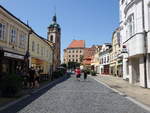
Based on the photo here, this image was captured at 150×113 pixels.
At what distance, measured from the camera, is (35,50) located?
30344 millimetres

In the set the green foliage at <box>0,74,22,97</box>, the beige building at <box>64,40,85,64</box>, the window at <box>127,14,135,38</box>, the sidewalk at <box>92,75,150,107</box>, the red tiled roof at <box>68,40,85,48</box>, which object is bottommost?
the sidewalk at <box>92,75,150,107</box>

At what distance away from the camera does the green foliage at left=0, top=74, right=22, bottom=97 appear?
1072 centimetres

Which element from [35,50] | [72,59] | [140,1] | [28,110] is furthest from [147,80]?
[72,59]

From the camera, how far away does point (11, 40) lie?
781 inches

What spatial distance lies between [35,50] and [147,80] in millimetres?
18731

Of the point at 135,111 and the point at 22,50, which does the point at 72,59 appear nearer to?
the point at 22,50

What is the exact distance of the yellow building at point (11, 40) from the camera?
688 inches

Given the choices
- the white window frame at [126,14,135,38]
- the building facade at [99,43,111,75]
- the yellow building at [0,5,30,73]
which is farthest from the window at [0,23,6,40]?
the building facade at [99,43,111,75]

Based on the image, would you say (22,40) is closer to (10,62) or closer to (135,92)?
(10,62)

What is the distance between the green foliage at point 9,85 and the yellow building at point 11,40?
6283 millimetres

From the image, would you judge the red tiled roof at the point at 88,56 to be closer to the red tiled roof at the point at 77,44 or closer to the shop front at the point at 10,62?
the red tiled roof at the point at 77,44

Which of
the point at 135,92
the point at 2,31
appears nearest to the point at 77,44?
the point at 2,31

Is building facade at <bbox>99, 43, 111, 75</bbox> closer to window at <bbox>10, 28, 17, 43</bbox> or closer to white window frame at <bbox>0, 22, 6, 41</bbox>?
window at <bbox>10, 28, 17, 43</bbox>

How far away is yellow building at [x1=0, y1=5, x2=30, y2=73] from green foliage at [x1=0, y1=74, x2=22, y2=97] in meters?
6.28
